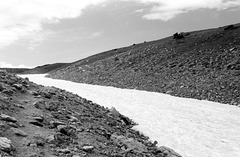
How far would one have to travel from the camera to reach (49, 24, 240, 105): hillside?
28125 mm

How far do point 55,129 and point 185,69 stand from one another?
92.9ft

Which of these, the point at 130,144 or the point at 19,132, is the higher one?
the point at 19,132

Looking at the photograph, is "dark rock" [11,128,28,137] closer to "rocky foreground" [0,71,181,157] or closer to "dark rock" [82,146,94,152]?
"rocky foreground" [0,71,181,157]

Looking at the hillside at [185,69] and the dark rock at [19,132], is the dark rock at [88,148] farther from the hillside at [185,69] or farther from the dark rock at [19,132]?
the hillside at [185,69]

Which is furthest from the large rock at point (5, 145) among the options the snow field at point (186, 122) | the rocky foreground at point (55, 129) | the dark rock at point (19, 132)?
the snow field at point (186, 122)

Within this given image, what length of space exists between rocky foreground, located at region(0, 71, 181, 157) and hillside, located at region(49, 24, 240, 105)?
51.4ft

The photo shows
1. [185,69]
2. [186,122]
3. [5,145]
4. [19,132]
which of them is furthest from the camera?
[185,69]

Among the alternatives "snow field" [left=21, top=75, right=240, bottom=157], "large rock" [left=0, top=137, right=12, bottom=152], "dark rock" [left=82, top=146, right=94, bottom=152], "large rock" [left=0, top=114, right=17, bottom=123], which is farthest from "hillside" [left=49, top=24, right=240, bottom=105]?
"large rock" [left=0, top=137, right=12, bottom=152]

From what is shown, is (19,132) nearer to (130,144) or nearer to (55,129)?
(55,129)

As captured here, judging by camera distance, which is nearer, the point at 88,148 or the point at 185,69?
the point at 88,148

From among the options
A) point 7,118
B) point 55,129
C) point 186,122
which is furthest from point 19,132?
point 186,122

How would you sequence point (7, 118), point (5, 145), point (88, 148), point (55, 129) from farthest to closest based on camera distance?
point (55, 129) < point (7, 118) < point (88, 148) < point (5, 145)

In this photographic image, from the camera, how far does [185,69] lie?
36000mm

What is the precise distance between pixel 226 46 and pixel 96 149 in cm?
3419
